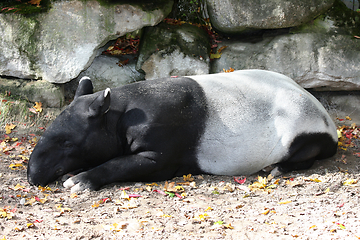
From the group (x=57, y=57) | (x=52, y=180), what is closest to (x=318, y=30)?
(x=57, y=57)

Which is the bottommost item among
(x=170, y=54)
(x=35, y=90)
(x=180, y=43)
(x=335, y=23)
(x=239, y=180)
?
(x=239, y=180)

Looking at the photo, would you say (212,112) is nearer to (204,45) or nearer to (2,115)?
(204,45)

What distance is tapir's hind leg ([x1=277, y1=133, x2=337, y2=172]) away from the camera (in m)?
4.74

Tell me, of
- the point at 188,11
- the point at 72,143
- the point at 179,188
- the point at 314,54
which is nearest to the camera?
the point at 179,188

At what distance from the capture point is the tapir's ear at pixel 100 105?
13.9ft

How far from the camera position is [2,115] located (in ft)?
20.6

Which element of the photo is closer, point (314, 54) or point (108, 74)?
point (314, 54)

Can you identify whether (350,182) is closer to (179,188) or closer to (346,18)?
(179,188)

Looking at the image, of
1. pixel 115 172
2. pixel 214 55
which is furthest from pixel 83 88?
pixel 214 55

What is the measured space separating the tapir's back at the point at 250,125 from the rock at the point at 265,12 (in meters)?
2.26

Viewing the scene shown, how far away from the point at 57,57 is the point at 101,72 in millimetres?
924

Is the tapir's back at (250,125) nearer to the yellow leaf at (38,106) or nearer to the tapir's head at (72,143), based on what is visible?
the tapir's head at (72,143)

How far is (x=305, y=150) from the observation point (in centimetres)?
480

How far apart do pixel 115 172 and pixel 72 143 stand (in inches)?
25.1
